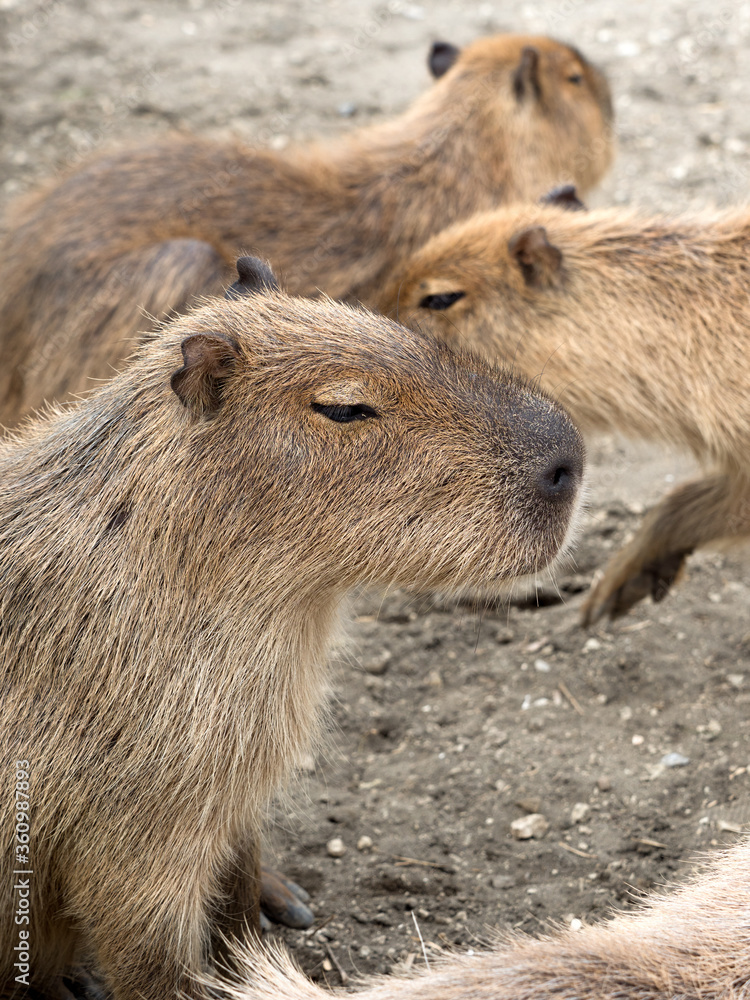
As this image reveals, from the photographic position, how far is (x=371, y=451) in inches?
91.3

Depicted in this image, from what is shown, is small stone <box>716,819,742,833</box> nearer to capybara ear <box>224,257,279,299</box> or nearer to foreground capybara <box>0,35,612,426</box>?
capybara ear <box>224,257,279,299</box>

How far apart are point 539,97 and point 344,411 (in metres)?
3.72

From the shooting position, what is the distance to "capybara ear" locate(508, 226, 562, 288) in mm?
3732

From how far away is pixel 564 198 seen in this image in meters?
4.26

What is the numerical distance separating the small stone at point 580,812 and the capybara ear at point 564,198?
7.12 ft

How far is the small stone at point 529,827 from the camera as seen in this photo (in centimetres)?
324

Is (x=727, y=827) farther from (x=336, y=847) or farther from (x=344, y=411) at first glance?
(x=344, y=411)

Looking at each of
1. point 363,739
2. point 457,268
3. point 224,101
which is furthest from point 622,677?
point 224,101

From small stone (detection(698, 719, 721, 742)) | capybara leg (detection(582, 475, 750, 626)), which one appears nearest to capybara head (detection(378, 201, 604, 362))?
capybara leg (detection(582, 475, 750, 626))

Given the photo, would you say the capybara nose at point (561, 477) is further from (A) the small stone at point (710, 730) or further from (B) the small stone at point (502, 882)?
(A) the small stone at point (710, 730)

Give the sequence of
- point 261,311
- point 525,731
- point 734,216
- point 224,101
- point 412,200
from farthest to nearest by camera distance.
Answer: point 224,101 → point 412,200 → point 734,216 → point 525,731 → point 261,311

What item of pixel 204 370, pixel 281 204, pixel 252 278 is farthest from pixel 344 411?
pixel 281 204

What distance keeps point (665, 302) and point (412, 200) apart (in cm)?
171

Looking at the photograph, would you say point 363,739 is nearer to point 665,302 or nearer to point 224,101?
point 665,302
